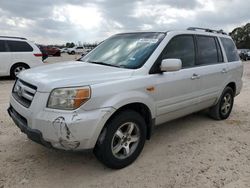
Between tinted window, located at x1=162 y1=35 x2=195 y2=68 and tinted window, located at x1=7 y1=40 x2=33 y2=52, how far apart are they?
8913 millimetres

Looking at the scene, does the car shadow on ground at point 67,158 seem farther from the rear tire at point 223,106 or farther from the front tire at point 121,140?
the rear tire at point 223,106

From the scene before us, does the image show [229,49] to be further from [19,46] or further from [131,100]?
[19,46]

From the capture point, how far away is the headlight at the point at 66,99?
127 inches

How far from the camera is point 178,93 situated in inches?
177

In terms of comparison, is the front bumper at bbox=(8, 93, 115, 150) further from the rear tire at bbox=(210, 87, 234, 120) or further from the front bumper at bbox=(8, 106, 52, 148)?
the rear tire at bbox=(210, 87, 234, 120)

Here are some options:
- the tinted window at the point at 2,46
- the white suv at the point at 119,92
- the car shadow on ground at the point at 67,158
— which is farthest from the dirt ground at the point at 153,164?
the tinted window at the point at 2,46

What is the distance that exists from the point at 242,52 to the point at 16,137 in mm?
34533

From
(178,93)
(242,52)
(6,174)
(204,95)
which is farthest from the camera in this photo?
(242,52)

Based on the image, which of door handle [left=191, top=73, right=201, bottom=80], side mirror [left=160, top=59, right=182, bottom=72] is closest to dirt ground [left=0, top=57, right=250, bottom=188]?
door handle [left=191, top=73, right=201, bottom=80]

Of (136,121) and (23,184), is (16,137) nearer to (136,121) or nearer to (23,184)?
(23,184)

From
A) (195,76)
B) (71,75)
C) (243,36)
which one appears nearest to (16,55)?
(195,76)

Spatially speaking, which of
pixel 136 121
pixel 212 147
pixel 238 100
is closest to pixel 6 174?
pixel 136 121

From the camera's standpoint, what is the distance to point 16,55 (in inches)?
466

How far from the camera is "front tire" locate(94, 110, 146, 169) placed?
3494mm
